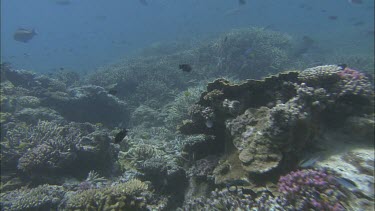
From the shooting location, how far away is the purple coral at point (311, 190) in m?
3.78

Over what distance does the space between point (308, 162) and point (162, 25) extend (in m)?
87.6

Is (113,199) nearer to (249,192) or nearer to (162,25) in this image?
(249,192)

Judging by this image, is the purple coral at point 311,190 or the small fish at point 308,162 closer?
the purple coral at point 311,190

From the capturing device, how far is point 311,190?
3.95 m

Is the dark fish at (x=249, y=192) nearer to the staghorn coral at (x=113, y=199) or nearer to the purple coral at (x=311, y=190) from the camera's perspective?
the purple coral at (x=311, y=190)

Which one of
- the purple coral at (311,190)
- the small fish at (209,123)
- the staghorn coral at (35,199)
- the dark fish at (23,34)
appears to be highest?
the dark fish at (23,34)

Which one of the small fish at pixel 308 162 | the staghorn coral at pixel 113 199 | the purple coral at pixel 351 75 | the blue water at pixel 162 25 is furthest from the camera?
the blue water at pixel 162 25

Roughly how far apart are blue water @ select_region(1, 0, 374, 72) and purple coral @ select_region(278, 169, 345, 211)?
22385 mm

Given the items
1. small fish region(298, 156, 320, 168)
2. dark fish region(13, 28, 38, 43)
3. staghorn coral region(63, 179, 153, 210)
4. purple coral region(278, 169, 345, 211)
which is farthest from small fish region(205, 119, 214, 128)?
dark fish region(13, 28, 38, 43)

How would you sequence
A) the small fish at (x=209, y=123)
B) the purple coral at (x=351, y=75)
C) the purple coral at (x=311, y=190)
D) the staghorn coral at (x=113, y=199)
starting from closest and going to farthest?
the purple coral at (x=311, y=190), the staghorn coral at (x=113, y=199), the purple coral at (x=351, y=75), the small fish at (x=209, y=123)

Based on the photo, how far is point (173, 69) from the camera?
18906mm

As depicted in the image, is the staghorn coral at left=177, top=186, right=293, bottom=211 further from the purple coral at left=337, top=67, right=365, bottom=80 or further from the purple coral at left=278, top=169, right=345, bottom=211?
the purple coral at left=337, top=67, right=365, bottom=80

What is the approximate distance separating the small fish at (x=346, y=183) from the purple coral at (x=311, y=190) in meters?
0.06

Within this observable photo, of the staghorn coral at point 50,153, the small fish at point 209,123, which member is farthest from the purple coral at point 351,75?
the staghorn coral at point 50,153
